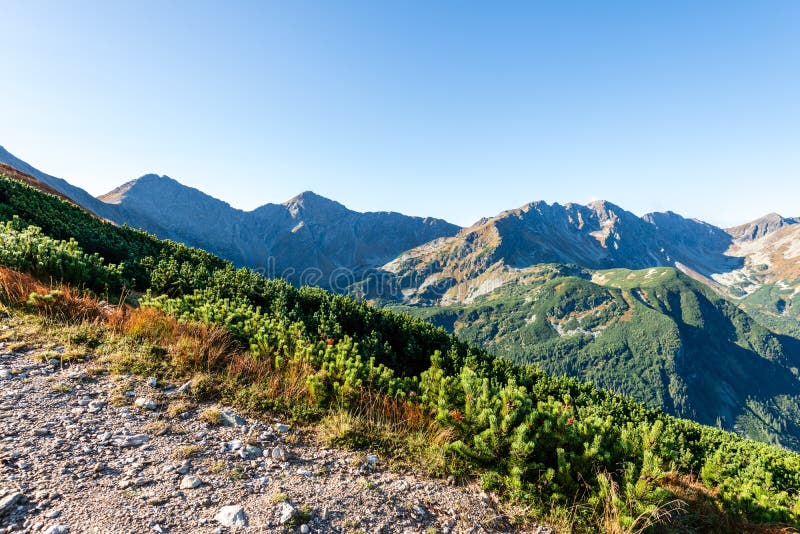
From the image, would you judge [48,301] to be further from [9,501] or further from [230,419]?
[9,501]

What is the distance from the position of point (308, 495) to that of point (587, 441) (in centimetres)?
507

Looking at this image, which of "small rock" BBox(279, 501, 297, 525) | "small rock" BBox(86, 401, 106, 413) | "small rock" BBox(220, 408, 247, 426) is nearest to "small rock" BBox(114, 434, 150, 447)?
"small rock" BBox(86, 401, 106, 413)

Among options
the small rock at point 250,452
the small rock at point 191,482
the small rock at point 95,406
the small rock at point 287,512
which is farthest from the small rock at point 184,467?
the small rock at point 95,406

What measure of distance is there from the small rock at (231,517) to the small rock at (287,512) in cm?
48

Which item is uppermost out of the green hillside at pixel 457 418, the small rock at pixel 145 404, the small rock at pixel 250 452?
the green hillside at pixel 457 418

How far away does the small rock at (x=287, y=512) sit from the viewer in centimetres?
472

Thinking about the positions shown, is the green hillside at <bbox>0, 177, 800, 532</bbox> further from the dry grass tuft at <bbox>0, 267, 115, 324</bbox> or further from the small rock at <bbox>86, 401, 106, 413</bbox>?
the small rock at <bbox>86, 401, 106, 413</bbox>

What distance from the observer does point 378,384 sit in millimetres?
8516

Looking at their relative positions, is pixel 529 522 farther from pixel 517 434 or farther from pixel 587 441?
pixel 587 441

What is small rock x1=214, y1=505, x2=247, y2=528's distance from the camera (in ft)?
14.9

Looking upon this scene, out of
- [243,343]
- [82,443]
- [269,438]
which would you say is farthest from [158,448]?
[243,343]

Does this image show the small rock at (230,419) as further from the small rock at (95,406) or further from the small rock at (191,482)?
the small rock at (95,406)

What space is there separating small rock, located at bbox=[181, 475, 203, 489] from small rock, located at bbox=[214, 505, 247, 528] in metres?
0.64

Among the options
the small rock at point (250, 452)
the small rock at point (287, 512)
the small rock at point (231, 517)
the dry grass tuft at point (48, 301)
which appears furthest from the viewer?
the dry grass tuft at point (48, 301)
